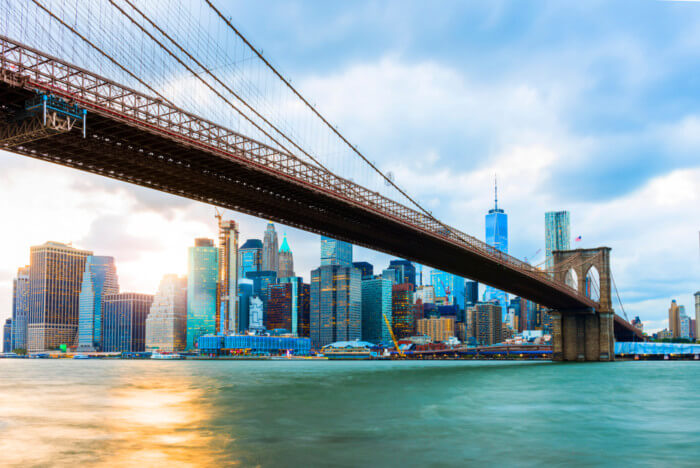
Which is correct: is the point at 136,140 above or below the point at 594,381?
above

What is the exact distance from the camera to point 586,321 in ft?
243

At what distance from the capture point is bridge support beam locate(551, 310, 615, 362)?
72.2 meters

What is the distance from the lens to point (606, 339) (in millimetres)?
72062

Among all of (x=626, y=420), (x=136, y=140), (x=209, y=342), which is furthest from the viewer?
(x=209, y=342)

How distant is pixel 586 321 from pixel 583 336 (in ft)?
5.60

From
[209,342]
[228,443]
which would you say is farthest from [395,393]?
[209,342]

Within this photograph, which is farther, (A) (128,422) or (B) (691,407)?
(B) (691,407)

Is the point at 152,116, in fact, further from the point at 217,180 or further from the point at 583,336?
the point at 583,336

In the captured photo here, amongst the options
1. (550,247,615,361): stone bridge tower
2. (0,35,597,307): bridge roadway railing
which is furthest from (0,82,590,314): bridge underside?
(550,247,615,361): stone bridge tower

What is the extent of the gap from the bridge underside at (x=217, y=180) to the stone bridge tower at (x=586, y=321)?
76.5 ft

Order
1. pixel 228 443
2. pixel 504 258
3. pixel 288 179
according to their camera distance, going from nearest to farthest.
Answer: pixel 228 443, pixel 288 179, pixel 504 258

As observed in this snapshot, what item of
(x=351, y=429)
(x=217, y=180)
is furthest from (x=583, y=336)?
(x=351, y=429)

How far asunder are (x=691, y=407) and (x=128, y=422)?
1952cm

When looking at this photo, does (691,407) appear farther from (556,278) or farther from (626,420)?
(556,278)
